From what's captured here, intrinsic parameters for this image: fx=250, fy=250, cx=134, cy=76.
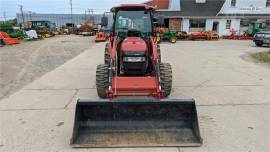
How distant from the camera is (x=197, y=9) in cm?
3366

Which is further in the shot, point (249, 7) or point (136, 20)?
point (249, 7)

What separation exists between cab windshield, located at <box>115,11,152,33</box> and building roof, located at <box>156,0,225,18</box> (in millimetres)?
27213

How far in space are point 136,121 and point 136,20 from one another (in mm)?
3176

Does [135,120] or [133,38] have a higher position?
[133,38]

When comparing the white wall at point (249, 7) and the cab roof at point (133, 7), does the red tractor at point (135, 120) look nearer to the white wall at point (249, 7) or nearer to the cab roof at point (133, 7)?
the cab roof at point (133, 7)

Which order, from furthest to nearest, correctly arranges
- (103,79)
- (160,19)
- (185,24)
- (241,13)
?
(241,13), (185,24), (160,19), (103,79)

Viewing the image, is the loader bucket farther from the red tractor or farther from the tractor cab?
the tractor cab

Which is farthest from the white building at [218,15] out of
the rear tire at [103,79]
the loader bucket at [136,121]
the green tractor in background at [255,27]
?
the loader bucket at [136,121]

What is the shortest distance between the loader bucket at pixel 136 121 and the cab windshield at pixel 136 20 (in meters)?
2.86

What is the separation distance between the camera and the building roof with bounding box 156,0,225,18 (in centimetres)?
3284

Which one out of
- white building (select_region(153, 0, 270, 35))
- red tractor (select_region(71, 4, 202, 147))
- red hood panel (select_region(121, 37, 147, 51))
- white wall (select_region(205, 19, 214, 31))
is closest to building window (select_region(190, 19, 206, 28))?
white building (select_region(153, 0, 270, 35))

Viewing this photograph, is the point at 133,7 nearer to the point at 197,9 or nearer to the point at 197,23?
the point at 197,23

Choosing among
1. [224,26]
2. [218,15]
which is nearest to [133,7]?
[218,15]

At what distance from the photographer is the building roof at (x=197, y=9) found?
32844mm
